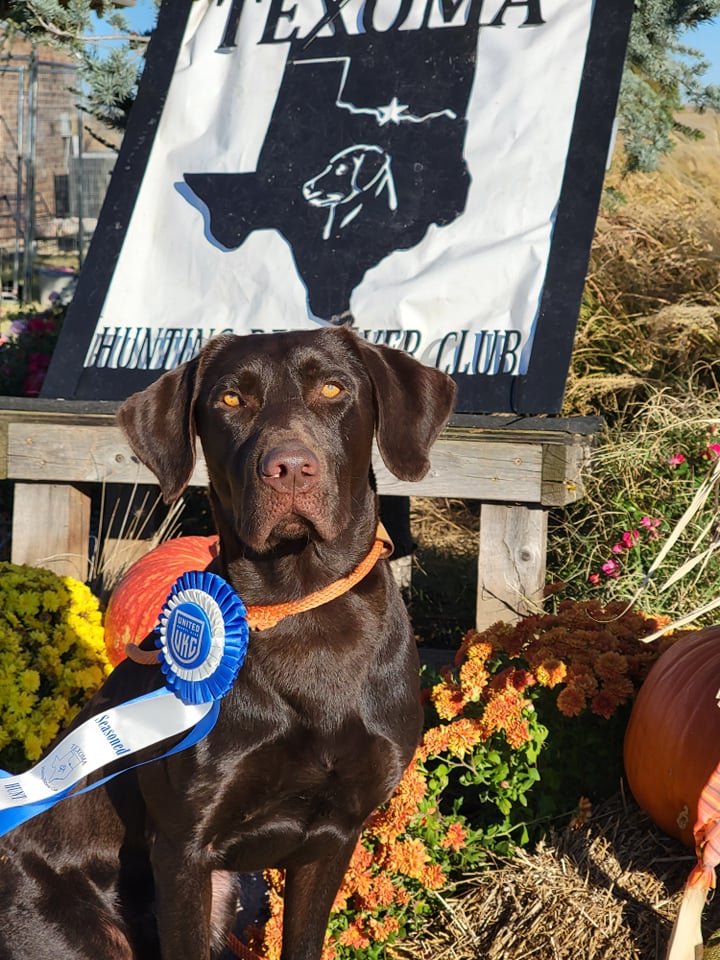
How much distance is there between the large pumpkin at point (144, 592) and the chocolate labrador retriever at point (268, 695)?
143 centimetres

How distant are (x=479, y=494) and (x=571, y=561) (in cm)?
114

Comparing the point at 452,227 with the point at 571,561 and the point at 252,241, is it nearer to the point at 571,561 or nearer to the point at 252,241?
the point at 252,241

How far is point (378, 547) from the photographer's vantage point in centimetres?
261

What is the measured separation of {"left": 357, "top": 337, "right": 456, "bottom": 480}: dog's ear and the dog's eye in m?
0.11

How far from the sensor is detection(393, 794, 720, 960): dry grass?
279 cm

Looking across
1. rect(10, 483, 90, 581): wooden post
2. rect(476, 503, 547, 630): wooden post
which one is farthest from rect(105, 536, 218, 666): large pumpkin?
rect(476, 503, 547, 630): wooden post

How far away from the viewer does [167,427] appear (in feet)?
8.63

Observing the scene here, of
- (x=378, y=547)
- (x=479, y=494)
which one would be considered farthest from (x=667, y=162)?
(x=378, y=547)

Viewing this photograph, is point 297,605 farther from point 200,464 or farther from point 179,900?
point 200,464

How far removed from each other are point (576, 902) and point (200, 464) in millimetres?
2210

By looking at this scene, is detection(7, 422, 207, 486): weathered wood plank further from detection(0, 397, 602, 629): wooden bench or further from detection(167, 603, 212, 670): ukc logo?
detection(167, 603, 212, 670): ukc logo

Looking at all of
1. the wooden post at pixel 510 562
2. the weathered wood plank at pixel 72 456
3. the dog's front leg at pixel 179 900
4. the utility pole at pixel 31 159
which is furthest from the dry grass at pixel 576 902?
the utility pole at pixel 31 159

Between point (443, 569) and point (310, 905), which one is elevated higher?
point (443, 569)

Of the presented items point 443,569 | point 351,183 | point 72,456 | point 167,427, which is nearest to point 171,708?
point 167,427
